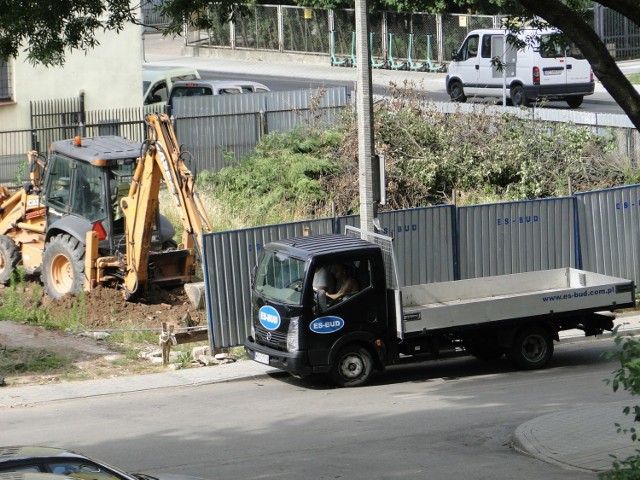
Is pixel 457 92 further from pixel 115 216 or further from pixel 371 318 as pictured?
pixel 371 318

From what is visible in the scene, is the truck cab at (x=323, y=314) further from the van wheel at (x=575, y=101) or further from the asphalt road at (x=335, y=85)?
the van wheel at (x=575, y=101)

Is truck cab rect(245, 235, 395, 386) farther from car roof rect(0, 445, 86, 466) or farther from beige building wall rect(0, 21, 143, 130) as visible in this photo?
beige building wall rect(0, 21, 143, 130)

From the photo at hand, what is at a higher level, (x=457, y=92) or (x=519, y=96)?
(x=457, y=92)

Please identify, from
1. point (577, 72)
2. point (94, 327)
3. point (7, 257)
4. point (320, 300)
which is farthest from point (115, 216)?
point (577, 72)

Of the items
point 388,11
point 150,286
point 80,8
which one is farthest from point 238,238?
point 388,11

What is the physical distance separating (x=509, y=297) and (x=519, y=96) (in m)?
19.8

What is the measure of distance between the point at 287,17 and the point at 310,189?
98.2 feet

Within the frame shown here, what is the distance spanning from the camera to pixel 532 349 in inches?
625

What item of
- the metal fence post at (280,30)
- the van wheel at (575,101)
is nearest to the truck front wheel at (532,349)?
the van wheel at (575,101)

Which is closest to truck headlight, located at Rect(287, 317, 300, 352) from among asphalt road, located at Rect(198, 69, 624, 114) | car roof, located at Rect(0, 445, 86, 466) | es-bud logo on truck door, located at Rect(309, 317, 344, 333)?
es-bud logo on truck door, located at Rect(309, 317, 344, 333)

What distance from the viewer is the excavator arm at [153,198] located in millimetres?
17734

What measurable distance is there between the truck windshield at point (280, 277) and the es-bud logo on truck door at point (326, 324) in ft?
1.18

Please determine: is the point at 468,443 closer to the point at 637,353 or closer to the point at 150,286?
the point at 637,353

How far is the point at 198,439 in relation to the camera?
494 inches
